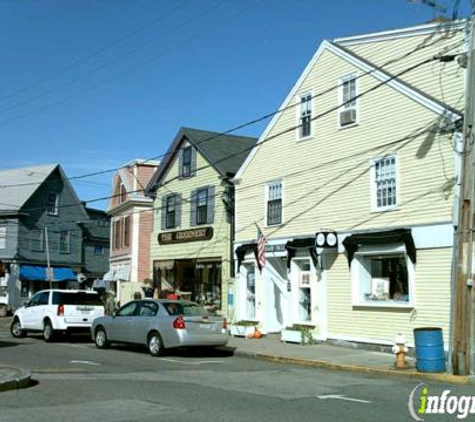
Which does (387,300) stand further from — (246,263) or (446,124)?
(246,263)

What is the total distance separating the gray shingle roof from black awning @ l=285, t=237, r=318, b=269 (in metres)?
29.8

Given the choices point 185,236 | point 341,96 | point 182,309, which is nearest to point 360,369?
point 182,309

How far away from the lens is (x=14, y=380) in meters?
10.8

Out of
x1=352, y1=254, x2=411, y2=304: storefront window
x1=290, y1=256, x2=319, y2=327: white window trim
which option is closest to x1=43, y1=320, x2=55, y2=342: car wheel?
x1=290, y1=256, x2=319, y2=327: white window trim

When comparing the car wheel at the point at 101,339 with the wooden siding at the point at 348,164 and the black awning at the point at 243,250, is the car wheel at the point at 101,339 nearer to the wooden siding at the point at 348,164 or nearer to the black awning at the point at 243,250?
the black awning at the point at 243,250

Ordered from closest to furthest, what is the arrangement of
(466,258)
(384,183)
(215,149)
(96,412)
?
(96,412) → (466,258) → (384,183) → (215,149)

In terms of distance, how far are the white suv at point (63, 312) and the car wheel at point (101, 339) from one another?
224 centimetres

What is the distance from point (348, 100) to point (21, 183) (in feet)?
113

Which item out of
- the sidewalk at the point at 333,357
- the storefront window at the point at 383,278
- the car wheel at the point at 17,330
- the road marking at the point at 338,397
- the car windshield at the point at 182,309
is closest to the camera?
the road marking at the point at 338,397

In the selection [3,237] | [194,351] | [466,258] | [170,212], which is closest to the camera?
[466,258]

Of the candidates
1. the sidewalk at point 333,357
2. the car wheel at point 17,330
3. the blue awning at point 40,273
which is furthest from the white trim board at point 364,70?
the blue awning at point 40,273

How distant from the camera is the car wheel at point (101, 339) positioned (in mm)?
19547

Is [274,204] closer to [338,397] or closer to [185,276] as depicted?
[185,276]

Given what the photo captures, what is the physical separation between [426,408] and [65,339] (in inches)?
641
